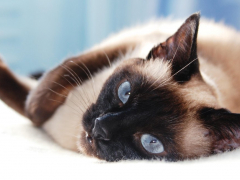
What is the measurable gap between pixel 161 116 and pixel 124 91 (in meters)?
0.17

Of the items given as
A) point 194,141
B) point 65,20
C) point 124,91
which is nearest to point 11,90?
point 124,91

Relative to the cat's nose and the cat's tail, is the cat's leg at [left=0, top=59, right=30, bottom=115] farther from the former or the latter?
the cat's nose

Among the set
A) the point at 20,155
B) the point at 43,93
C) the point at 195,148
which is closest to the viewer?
the point at 20,155

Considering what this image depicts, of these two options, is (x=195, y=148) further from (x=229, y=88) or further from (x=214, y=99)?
(x=229, y=88)

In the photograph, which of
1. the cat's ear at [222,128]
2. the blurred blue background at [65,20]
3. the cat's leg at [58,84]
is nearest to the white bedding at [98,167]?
the cat's ear at [222,128]

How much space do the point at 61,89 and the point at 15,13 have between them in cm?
138

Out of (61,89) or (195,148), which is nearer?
(195,148)

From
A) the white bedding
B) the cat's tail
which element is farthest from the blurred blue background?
the white bedding

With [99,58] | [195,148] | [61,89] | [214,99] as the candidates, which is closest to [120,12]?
[99,58]

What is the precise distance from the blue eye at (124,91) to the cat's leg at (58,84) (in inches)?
11.7

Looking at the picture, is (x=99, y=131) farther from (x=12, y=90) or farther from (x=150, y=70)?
(x=12, y=90)

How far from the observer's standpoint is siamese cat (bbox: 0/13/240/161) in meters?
1.04

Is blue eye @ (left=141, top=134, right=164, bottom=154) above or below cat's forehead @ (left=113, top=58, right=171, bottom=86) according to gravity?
below

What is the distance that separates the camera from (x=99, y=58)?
61.7 inches
